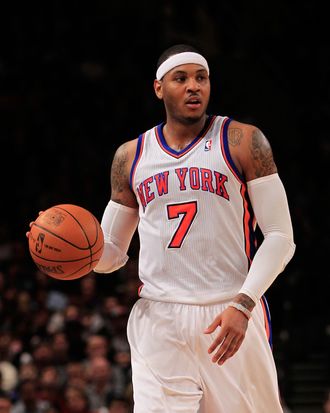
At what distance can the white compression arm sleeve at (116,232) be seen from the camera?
5262 mm

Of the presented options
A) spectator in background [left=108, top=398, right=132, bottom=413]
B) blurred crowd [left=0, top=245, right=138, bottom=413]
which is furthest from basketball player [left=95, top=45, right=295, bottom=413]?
blurred crowd [left=0, top=245, right=138, bottom=413]

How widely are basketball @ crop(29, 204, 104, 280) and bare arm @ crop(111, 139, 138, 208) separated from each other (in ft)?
1.26

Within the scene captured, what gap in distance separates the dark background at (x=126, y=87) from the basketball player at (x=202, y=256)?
9230 millimetres

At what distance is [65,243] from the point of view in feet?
15.8

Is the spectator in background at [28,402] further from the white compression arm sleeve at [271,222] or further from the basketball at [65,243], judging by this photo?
the white compression arm sleeve at [271,222]

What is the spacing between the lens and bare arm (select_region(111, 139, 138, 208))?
517 centimetres

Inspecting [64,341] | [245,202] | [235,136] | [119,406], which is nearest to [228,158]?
[235,136]

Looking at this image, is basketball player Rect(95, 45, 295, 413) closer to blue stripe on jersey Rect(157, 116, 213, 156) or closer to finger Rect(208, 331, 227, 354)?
blue stripe on jersey Rect(157, 116, 213, 156)

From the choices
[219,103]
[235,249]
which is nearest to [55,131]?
[219,103]

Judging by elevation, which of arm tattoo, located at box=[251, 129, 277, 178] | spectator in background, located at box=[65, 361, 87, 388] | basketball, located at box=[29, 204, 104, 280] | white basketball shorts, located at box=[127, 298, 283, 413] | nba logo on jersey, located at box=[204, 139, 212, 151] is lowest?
spectator in background, located at box=[65, 361, 87, 388]

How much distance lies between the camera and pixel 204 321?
477cm

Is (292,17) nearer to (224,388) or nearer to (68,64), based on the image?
(68,64)

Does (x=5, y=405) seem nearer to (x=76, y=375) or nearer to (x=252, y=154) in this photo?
(x=76, y=375)

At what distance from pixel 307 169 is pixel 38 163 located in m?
4.67
